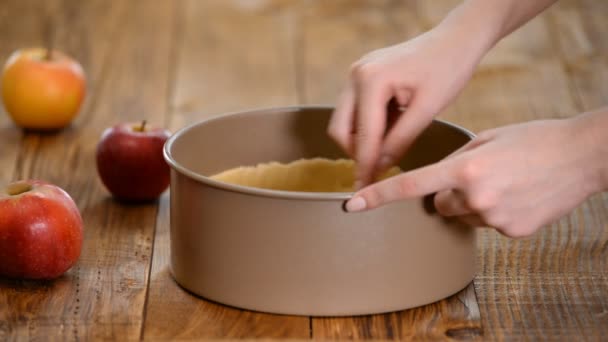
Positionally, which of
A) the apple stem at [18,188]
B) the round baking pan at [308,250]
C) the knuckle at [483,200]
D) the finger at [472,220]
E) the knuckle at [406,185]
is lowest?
the apple stem at [18,188]

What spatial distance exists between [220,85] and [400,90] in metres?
0.94

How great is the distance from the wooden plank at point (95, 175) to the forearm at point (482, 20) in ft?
1.61

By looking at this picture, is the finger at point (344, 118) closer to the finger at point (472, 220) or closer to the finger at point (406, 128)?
the finger at point (406, 128)

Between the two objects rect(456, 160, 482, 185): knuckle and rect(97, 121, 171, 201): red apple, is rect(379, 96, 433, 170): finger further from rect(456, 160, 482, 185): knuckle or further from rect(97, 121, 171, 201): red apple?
rect(97, 121, 171, 201): red apple

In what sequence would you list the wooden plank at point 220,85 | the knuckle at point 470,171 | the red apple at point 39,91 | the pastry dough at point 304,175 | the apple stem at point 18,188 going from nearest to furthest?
the knuckle at point 470,171
the wooden plank at point 220,85
the apple stem at point 18,188
the pastry dough at point 304,175
the red apple at point 39,91

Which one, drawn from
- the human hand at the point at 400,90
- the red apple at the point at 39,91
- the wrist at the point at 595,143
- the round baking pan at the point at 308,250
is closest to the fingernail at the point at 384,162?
the human hand at the point at 400,90

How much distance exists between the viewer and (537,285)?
1.26 meters

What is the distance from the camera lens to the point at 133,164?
4.97ft

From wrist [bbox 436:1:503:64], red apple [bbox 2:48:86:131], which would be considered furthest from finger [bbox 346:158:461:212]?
red apple [bbox 2:48:86:131]

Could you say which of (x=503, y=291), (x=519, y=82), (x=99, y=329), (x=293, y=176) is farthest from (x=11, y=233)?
(x=519, y=82)

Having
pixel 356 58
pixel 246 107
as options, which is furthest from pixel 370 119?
pixel 356 58

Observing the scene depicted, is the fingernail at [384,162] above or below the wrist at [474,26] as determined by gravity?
below

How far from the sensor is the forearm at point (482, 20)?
4.01 ft

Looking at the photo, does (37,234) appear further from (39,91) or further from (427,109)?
(39,91)
